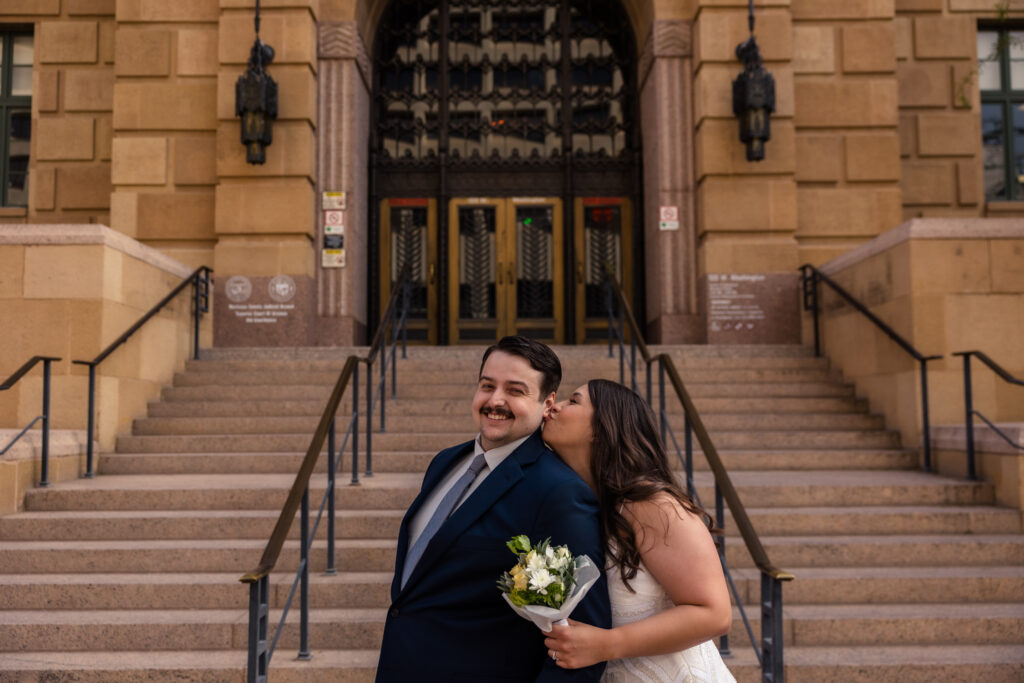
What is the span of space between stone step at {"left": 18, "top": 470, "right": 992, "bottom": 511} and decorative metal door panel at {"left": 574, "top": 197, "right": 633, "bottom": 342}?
700 cm

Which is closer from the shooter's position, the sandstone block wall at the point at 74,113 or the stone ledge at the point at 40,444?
the stone ledge at the point at 40,444

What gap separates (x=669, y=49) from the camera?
12.9 metres

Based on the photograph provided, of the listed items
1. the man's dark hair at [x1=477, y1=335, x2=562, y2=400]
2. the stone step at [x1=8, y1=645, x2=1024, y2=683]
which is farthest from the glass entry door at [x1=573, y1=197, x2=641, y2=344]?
the man's dark hair at [x1=477, y1=335, x2=562, y2=400]

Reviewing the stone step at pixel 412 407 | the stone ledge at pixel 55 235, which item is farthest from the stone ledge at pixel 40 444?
the stone ledge at pixel 55 235

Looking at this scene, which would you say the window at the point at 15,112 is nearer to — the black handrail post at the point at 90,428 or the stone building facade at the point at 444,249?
the stone building facade at the point at 444,249

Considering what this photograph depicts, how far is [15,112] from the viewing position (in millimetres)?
14125

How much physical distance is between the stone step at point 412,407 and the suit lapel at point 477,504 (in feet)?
21.0

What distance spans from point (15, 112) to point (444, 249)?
23.5ft

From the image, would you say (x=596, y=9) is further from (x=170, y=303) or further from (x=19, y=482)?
(x=19, y=482)

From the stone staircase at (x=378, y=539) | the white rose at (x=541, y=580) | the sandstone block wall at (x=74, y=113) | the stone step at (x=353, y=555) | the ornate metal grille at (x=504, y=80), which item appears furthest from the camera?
the ornate metal grille at (x=504, y=80)

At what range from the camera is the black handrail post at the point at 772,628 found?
155 inches

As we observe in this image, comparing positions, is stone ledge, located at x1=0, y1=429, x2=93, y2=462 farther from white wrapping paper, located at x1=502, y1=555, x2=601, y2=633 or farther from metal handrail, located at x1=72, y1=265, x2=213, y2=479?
white wrapping paper, located at x1=502, y1=555, x2=601, y2=633

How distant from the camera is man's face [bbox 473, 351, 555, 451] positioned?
2424mm

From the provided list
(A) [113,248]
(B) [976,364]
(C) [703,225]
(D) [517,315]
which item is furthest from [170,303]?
(B) [976,364]
